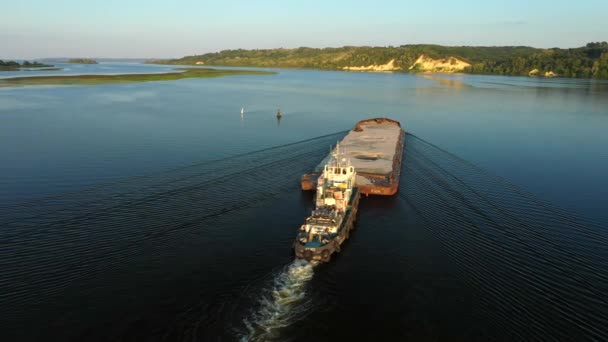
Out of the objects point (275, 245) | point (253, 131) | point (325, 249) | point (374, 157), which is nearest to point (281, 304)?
point (325, 249)

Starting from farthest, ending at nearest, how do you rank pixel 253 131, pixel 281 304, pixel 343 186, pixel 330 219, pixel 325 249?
1. pixel 253 131
2. pixel 343 186
3. pixel 330 219
4. pixel 325 249
5. pixel 281 304

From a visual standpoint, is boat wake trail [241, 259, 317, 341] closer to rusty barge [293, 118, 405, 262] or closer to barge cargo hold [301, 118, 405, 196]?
rusty barge [293, 118, 405, 262]

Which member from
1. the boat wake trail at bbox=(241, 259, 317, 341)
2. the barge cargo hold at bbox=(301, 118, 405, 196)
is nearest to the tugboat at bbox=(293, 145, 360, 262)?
the boat wake trail at bbox=(241, 259, 317, 341)

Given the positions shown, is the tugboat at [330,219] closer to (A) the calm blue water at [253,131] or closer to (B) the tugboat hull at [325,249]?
(B) the tugboat hull at [325,249]

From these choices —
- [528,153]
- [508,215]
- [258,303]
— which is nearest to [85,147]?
[258,303]

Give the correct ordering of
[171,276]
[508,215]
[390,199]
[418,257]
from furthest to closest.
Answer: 1. [390,199]
2. [508,215]
3. [418,257]
4. [171,276]

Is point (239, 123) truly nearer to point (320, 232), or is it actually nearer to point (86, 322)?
point (320, 232)

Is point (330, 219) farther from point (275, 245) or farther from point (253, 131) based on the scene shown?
point (253, 131)

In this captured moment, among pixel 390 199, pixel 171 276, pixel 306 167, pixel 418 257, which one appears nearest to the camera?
pixel 171 276
